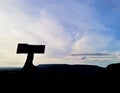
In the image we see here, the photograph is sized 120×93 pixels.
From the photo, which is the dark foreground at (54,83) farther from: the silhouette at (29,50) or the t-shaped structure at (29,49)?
the t-shaped structure at (29,49)

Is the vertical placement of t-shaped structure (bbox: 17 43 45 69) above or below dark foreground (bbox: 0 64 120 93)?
above

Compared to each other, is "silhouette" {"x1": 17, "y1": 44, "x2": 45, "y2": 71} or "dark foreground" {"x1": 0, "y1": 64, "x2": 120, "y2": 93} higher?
"silhouette" {"x1": 17, "y1": 44, "x2": 45, "y2": 71}

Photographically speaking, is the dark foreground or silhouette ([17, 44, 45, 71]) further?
silhouette ([17, 44, 45, 71])

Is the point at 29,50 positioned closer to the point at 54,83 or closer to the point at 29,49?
the point at 29,49

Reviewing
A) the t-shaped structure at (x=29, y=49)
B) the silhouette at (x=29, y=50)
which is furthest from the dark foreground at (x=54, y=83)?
the t-shaped structure at (x=29, y=49)

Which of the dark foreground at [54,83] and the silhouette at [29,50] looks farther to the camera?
the silhouette at [29,50]

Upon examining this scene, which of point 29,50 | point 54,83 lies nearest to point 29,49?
point 29,50

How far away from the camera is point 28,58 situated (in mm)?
27062

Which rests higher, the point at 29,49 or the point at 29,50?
the point at 29,49

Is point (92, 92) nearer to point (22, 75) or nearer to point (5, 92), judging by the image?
point (5, 92)

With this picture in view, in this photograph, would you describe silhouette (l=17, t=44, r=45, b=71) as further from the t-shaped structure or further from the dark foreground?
the dark foreground

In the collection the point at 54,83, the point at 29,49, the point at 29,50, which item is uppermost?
the point at 29,49

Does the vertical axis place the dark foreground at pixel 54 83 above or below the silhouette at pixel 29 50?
below

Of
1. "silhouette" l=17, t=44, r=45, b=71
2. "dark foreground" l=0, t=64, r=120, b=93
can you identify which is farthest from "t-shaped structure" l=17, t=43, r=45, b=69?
"dark foreground" l=0, t=64, r=120, b=93
